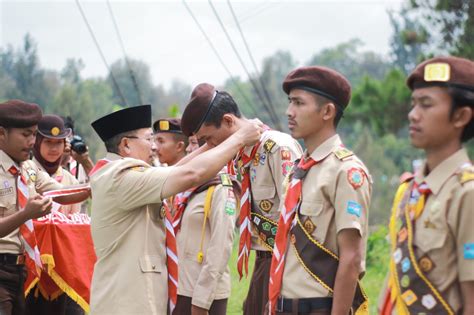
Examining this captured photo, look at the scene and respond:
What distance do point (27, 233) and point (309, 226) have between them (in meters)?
2.77

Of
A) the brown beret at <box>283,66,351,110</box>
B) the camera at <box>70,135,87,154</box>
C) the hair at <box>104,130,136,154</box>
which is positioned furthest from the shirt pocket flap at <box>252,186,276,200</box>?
the camera at <box>70,135,87,154</box>

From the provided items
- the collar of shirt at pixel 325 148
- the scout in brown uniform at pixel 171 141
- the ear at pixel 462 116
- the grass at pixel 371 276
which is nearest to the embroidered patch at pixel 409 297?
the ear at pixel 462 116

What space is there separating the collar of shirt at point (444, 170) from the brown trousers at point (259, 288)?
2171 mm

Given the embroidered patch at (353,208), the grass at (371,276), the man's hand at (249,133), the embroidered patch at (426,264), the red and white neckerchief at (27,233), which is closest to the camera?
the embroidered patch at (426,264)

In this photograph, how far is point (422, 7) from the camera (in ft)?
59.2

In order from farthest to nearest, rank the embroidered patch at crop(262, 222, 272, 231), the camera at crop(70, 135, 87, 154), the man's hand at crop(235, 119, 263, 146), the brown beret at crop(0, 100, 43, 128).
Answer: the camera at crop(70, 135, 87, 154), the brown beret at crop(0, 100, 43, 128), the embroidered patch at crop(262, 222, 272, 231), the man's hand at crop(235, 119, 263, 146)

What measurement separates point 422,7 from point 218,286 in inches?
523

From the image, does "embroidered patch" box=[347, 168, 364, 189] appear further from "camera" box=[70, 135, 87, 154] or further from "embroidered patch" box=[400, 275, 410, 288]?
"camera" box=[70, 135, 87, 154]

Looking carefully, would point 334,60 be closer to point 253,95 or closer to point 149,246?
point 253,95

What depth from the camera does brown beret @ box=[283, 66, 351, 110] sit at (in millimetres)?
4598

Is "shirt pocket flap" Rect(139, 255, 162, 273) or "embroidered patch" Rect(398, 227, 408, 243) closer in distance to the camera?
"embroidered patch" Rect(398, 227, 408, 243)

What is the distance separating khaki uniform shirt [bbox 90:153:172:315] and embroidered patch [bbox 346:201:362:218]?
120cm

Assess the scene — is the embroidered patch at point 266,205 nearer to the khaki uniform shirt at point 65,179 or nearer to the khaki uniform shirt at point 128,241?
the khaki uniform shirt at point 128,241

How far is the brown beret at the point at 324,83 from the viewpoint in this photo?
15.1ft
